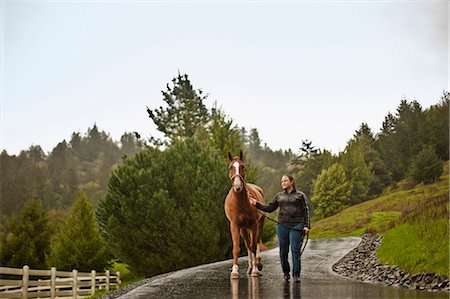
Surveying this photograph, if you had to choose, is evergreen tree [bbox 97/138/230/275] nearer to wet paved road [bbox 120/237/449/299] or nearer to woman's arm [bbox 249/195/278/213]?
wet paved road [bbox 120/237/449/299]

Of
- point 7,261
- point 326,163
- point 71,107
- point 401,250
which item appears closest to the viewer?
point 401,250

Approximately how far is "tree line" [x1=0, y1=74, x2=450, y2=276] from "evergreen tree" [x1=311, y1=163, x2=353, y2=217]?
0.22ft

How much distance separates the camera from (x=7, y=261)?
92.3ft

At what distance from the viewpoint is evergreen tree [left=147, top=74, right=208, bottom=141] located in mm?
44062

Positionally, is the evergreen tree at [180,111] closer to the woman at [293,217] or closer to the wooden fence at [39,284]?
the wooden fence at [39,284]

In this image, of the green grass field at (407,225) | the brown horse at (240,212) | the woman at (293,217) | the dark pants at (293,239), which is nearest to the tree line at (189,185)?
the green grass field at (407,225)

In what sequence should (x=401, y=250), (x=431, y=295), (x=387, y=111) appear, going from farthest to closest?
(x=387, y=111), (x=401, y=250), (x=431, y=295)

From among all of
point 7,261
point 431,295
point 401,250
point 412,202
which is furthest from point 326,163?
point 431,295

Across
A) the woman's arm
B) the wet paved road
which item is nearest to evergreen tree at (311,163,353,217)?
the wet paved road

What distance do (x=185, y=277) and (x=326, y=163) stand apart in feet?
97.2

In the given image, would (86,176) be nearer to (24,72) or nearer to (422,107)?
(24,72)

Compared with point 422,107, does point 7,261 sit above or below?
below

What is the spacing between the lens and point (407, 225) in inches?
696

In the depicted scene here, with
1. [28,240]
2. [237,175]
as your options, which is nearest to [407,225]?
[237,175]
